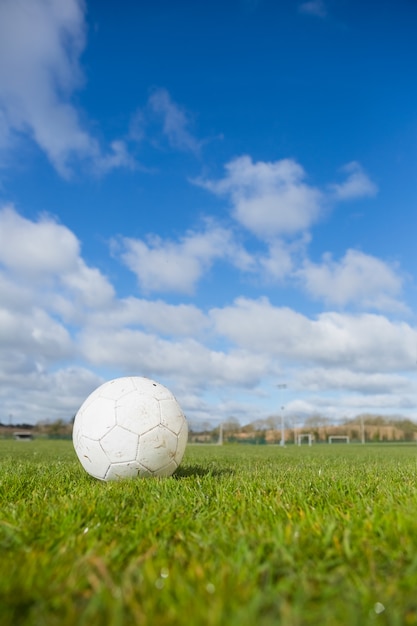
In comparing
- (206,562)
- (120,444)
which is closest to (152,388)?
(120,444)

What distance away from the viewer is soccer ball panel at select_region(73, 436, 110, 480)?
4.83 meters

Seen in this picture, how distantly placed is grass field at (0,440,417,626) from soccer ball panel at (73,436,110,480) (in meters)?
1.14

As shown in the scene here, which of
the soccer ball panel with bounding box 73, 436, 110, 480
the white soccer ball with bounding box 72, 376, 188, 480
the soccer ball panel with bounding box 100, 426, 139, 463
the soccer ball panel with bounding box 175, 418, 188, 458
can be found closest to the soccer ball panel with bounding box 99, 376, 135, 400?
the white soccer ball with bounding box 72, 376, 188, 480

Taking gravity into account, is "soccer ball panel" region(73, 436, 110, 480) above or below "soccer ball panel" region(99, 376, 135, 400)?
below

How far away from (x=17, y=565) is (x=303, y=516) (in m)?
1.72

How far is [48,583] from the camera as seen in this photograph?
179cm

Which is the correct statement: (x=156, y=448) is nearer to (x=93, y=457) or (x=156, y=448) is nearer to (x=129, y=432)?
(x=129, y=432)

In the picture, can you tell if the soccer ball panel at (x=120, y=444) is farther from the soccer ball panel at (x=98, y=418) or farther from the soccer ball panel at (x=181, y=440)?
the soccer ball panel at (x=181, y=440)

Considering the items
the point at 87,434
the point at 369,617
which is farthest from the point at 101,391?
the point at 369,617

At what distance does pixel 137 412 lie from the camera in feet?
15.9

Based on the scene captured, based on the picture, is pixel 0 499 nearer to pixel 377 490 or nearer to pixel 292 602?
pixel 292 602

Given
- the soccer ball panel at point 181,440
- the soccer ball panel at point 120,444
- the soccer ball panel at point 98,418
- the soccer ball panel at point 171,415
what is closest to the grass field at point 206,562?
the soccer ball panel at point 120,444

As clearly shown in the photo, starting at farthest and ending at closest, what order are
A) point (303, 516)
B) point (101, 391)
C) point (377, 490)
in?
1. point (101, 391)
2. point (377, 490)
3. point (303, 516)

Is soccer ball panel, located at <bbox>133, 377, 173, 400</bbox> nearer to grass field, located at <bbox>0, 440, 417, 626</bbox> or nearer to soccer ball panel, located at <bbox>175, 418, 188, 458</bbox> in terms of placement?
soccer ball panel, located at <bbox>175, 418, 188, 458</bbox>
